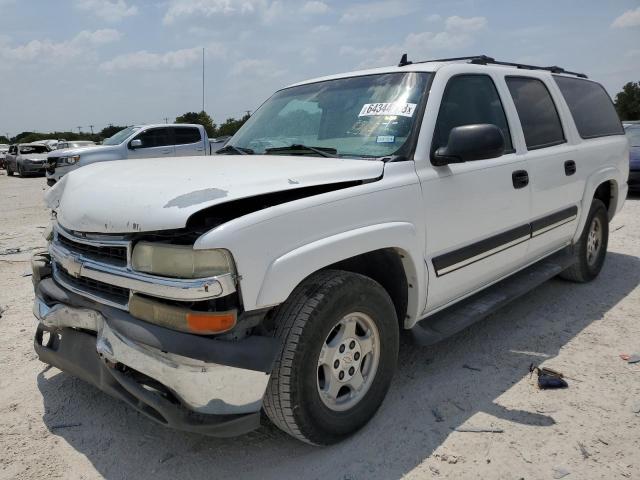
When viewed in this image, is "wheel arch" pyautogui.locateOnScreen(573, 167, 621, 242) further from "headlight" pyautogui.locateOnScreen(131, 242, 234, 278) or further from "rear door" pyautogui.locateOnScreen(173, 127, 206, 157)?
"rear door" pyautogui.locateOnScreen(173, 127, 206, 157)

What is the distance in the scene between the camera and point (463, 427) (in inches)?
109

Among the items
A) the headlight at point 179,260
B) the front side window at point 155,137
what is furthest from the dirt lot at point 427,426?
the front side window at point 155,137

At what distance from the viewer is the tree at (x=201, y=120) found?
4091 centimetres

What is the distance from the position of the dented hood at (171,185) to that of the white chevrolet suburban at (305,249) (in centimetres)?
1

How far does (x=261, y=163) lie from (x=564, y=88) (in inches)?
124

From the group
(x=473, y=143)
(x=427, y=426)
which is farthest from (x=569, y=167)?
(x=427, y=426)

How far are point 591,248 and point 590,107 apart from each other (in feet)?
4.36

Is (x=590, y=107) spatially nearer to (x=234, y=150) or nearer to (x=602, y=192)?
(x=602, y=192)

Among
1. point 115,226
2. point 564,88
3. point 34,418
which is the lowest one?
point 34,418

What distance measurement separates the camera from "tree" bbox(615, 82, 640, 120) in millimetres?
42062

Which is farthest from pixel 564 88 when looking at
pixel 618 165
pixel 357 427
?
pixel 357 427

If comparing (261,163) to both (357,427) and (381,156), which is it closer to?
(381,156)

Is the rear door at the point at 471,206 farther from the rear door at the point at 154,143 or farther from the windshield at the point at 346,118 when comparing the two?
the rear door at the point at 154,143

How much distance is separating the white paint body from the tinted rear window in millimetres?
734
